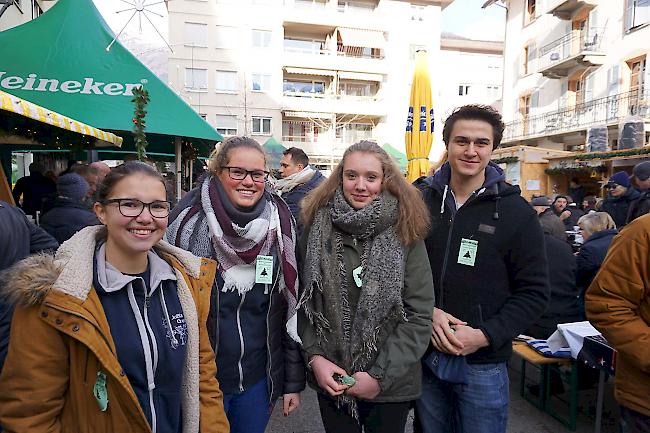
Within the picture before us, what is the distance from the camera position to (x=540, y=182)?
12953 millimetres

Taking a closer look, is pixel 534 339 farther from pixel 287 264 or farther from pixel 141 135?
pixel 141 135

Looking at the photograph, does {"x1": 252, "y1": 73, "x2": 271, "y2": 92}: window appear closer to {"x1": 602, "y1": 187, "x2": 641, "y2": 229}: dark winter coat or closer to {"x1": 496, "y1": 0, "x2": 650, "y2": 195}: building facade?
{"x1": 496, "y1": 0, "x2": 650, "y2": 195}: building facade

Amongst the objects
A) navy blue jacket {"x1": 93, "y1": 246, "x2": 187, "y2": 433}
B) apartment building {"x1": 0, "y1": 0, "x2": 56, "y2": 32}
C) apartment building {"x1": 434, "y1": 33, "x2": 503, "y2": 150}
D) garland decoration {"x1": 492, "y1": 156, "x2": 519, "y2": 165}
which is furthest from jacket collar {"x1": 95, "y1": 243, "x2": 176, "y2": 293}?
apartment building {"x1": 434, "y1": 33, "x2": 503, "y2": 150}

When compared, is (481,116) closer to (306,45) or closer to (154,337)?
(154,337)

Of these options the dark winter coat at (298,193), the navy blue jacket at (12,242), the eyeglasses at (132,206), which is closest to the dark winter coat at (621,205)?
the dark winter coat at (298,193)

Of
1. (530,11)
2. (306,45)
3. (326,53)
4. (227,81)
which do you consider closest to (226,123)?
(227,81)

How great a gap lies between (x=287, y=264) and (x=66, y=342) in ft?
3.29

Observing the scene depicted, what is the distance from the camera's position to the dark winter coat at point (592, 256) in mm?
4309

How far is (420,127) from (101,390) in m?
7.74

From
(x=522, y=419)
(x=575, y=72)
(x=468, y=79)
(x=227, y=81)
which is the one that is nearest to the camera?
(x=522, y=419)

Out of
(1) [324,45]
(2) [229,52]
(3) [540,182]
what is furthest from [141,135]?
(1) [324,45]

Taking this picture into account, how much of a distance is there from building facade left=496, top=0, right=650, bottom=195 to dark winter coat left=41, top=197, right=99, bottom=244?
35.9 feet

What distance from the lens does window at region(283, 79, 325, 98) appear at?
31312 mm

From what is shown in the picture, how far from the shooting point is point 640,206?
5918 mm
